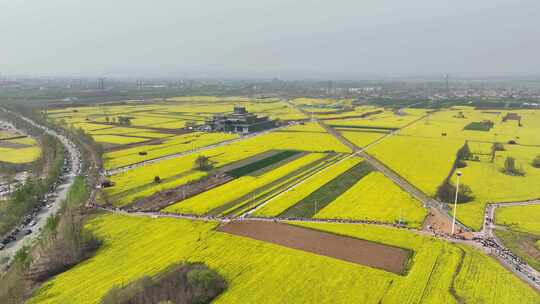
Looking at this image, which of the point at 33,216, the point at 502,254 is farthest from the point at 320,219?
the point at 33,216

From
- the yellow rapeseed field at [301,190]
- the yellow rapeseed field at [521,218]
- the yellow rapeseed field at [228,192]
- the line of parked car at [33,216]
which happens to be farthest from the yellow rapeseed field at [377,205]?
the line of parked car at [33,216]

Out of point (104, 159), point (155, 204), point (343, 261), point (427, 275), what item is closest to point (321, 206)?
point (343, 261)

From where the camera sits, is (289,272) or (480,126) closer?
(289,272)

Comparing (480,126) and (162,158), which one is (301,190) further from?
(480,126)

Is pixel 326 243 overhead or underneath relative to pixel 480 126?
underneath

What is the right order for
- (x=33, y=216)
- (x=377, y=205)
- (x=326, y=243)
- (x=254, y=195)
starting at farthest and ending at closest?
(x=254, y=195) → (x=377, y=205) → (x=33, y=216) → (x=326, y=243)

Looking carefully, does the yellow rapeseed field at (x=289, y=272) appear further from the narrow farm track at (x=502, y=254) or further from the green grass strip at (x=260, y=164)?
the green grass strip at (x=260, y=164)


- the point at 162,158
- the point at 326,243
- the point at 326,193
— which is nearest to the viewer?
the point at 326,243
